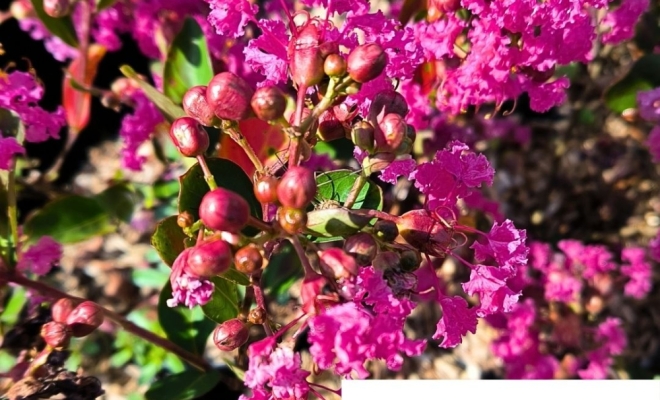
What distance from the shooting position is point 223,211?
0.83 metres

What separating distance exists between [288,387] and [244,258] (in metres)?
0.18

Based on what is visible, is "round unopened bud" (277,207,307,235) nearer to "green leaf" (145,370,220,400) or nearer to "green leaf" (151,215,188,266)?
"green leaf" (151,215,188,266)

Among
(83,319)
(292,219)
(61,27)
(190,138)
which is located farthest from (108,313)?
(61,27)

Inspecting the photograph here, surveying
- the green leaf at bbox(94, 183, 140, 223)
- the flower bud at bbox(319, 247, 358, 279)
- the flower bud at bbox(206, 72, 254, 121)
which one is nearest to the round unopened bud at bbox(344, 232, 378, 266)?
the flower bud at bbox(319, 247, 358, 279)

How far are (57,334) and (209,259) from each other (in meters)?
0.46

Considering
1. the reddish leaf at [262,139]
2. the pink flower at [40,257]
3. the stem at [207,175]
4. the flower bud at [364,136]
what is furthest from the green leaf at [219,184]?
the pink flower at [40,257]

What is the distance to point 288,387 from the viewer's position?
2.85 feet

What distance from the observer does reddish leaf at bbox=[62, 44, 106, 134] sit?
1968 millimetres

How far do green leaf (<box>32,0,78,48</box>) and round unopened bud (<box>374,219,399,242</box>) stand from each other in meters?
1.23

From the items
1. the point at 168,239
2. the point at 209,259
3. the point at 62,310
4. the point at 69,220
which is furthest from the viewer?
the point at 69,220

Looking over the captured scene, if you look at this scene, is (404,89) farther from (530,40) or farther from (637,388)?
(637,388)

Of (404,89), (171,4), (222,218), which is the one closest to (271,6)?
(171,4)

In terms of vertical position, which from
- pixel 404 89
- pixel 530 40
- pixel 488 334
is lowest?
pixel 488 334

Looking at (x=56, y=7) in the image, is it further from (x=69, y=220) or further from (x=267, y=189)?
(x=267, y=189)
